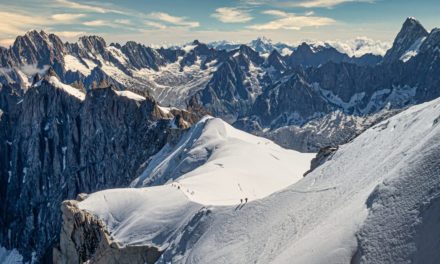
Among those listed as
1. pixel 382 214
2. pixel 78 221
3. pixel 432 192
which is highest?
pixel 432 192

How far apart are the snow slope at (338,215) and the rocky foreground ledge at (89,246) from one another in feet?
5.60

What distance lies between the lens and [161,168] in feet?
379

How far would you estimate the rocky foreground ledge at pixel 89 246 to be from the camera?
2269 inches

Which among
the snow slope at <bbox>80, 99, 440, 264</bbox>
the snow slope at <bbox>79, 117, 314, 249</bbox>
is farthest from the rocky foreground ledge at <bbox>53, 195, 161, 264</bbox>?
the snow slope at <bbox>80, 99, 440, 264</bbox>

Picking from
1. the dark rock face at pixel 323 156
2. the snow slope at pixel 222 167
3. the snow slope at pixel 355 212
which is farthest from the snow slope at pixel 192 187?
the dark rock face at pixel 323 156

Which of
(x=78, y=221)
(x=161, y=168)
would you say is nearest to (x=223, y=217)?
(x=78, y=221)

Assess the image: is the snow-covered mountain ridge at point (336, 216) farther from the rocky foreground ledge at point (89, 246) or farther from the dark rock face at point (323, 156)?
the dark rock face at point (323, 156)

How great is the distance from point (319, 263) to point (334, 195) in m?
11.9

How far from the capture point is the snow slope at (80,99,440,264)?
28391mm

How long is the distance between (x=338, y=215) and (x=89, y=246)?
5162 cm

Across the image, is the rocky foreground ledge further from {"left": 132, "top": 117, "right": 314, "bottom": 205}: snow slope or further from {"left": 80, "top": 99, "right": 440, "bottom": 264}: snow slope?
Answer: {"left": 132, "top": 117, "right": 314, "bottom": 205}: snow slope

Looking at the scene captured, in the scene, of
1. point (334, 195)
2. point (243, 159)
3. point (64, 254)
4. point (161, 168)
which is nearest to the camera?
point (334, 195)

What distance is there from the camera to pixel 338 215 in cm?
3472

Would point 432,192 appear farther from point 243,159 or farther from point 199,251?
point 243,159
